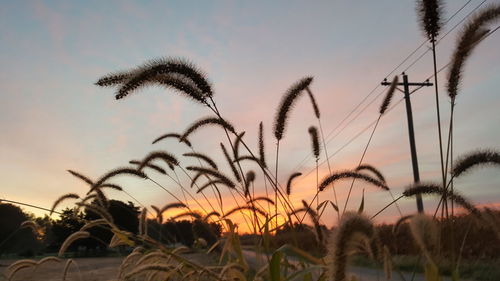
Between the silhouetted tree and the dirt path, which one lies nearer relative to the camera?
the dirt path

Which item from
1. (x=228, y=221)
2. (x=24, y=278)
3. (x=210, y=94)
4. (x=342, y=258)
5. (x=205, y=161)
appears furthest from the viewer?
(x=24, y=278)

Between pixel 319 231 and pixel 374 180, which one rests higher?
pixel 374 180

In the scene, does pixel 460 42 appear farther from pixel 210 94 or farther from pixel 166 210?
pixel 166 210

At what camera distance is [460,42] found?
97.0 inches

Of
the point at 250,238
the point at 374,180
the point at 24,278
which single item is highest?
the point at 374,180

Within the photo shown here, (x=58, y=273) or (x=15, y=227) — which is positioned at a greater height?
(x=15, y=227)

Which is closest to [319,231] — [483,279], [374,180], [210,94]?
[374,180]

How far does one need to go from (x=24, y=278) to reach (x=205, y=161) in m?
2.35

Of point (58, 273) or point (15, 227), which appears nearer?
point (58, 273)

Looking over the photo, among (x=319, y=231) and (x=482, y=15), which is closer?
(x=482, y=15)

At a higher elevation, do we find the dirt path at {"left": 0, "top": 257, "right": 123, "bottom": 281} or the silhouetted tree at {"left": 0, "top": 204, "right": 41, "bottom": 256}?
the silhouetted tree at {"left": 0, "top": 204, "right": 41, "bottom": 256}

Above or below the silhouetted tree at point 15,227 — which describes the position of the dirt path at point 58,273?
below

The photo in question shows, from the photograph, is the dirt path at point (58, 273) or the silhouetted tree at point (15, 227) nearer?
the dirt path at point (58, 273)

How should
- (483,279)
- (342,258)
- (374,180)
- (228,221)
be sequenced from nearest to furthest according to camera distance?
(342,258) < (374,180) < (228,221) < (483,279)
